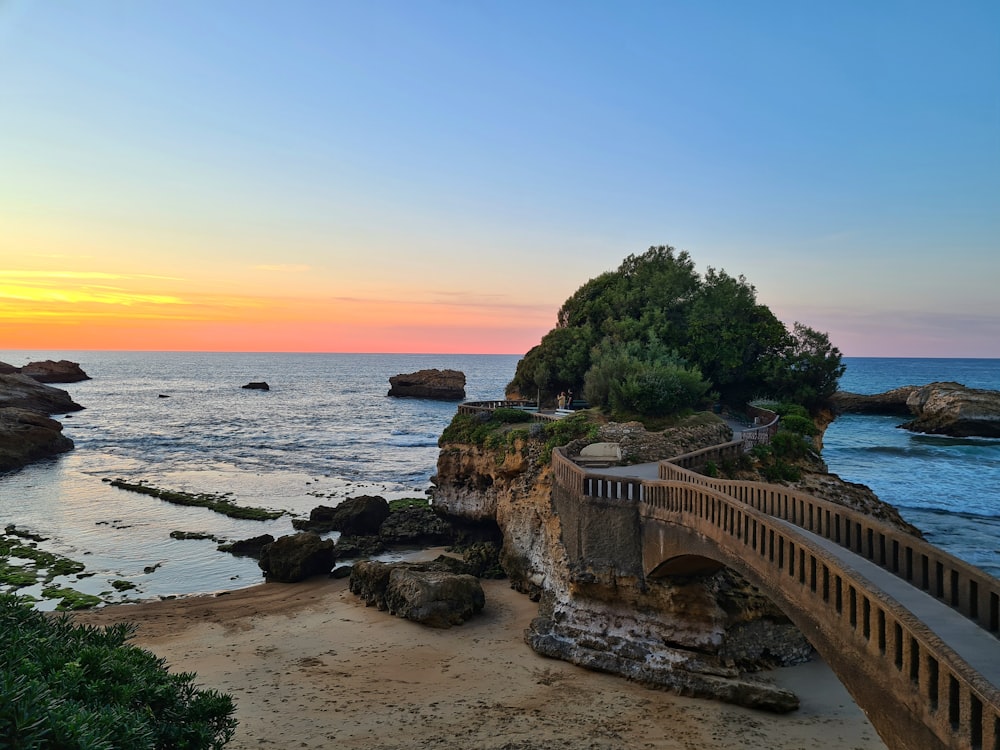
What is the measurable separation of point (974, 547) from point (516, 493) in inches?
779

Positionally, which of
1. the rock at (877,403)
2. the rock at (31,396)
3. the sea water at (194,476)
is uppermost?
the rock at (877,403)

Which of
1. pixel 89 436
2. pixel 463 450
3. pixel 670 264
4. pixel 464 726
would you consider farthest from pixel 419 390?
pixel 464 726

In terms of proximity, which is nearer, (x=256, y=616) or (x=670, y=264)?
(x=256, y=616)

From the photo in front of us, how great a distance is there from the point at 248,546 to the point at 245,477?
1859 cm

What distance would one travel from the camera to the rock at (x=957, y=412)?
62.2 metres

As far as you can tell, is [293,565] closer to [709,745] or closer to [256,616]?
[256,616]

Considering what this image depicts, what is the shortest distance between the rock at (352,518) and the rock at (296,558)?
4.93 m

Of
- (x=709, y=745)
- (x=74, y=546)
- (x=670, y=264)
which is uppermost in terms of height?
(x=670, y=264)

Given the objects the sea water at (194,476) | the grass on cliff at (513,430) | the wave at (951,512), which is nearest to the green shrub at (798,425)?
the grass on cliff at (513,430)

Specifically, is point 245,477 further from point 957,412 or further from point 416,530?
point 957,412

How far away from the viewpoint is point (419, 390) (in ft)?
395

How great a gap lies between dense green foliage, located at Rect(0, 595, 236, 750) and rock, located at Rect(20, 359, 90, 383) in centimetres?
14462

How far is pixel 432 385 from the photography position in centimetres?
12012

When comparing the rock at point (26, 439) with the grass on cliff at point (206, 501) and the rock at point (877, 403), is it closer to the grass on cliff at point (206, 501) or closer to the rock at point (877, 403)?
the grass on cliff at point (206, 501)
